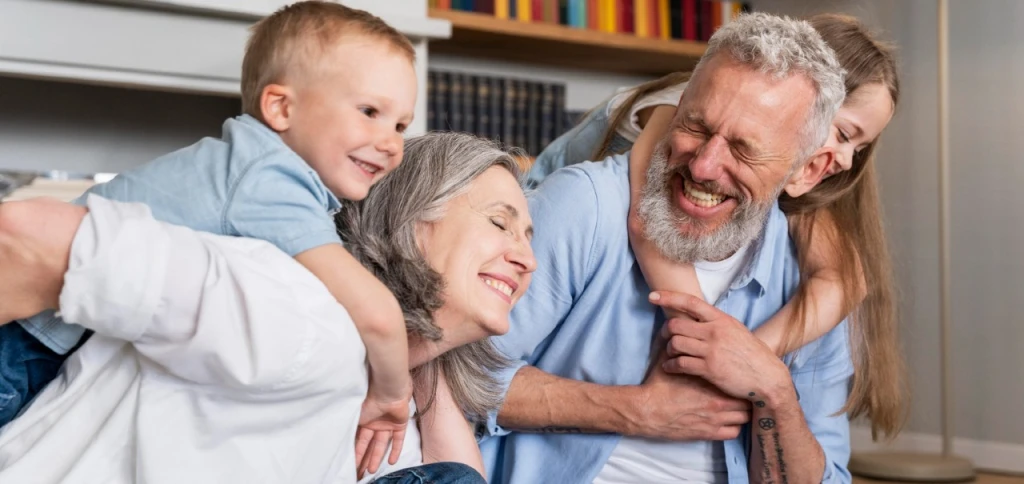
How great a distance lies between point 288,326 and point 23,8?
1.85 meters

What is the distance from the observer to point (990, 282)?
3.51 meters

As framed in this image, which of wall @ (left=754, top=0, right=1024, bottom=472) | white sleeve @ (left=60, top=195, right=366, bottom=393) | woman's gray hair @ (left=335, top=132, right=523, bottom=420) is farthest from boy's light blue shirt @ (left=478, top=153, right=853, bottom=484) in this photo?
wall @ (left=754, top=0, right=1024, bottom=472)

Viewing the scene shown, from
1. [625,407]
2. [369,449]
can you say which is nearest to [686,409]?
[625,407]

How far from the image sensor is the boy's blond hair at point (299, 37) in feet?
3.94

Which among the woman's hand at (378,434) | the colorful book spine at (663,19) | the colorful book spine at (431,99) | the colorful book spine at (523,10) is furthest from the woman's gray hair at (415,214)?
the colorful book spine at (663,19)

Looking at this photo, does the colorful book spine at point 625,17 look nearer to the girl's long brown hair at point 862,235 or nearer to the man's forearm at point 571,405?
the girl's long brown hair at point 862,235

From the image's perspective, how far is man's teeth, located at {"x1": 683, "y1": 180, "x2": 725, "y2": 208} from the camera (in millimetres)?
1704

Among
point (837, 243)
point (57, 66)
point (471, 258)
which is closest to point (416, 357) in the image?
point (471, 258)

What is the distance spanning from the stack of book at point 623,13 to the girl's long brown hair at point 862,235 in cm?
166

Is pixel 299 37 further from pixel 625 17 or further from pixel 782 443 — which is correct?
pixel 625 17

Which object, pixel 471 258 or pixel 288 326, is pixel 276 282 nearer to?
pixel 288 326

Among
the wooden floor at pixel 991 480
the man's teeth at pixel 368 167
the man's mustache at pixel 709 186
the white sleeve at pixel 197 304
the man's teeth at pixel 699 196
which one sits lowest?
the wooden floor at pixel 991 480

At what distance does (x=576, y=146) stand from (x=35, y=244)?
142 cm

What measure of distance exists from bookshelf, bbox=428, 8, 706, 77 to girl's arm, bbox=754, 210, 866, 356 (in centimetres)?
173
